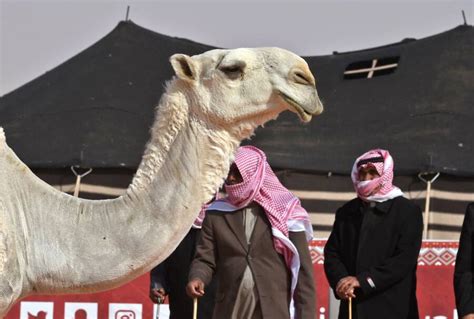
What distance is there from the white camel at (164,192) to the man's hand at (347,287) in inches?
94.1

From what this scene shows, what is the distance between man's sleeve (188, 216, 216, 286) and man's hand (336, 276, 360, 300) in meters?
0.78

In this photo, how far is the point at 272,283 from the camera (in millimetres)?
5941

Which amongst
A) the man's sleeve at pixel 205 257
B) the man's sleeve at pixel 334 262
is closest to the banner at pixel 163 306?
the man's sleeve at pixel 334 262

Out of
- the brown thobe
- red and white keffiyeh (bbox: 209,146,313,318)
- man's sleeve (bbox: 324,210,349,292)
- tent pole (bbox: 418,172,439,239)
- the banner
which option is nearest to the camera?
the brown thobe

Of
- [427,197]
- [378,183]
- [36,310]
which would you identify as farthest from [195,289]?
[427,197]

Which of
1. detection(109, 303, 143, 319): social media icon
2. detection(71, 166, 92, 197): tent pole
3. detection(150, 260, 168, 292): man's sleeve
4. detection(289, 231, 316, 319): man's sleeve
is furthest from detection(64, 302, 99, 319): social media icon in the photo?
detection(289, 231, 316, 319): man's sleeve

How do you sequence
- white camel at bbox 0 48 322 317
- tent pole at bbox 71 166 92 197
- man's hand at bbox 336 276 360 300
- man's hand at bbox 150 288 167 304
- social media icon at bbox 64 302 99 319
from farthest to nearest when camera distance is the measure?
1. tent pole at bbox 71 166 92 197
2. social media icon at bbox 64 302 99 319
3. man's hand at bbox 150 288 167 304
4. man's hand at bbox 336 276 360 300
5. white camel at bbox 0 48 322 317

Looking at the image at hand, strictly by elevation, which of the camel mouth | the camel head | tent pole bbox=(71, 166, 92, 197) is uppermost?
tent pole bbox=(71, 166, 92, 197)

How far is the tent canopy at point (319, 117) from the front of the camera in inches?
539

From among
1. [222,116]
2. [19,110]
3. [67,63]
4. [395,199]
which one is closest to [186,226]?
[222,116]

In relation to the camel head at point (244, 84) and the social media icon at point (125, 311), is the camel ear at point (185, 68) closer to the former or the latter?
the camel head at point (244, 84)

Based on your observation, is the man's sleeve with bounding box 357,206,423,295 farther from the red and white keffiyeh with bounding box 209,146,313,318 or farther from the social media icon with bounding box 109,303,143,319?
the social media icon with bounding box 109,303,143,319

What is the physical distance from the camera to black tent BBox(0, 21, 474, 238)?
1344cm

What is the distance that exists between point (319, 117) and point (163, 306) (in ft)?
18.3
